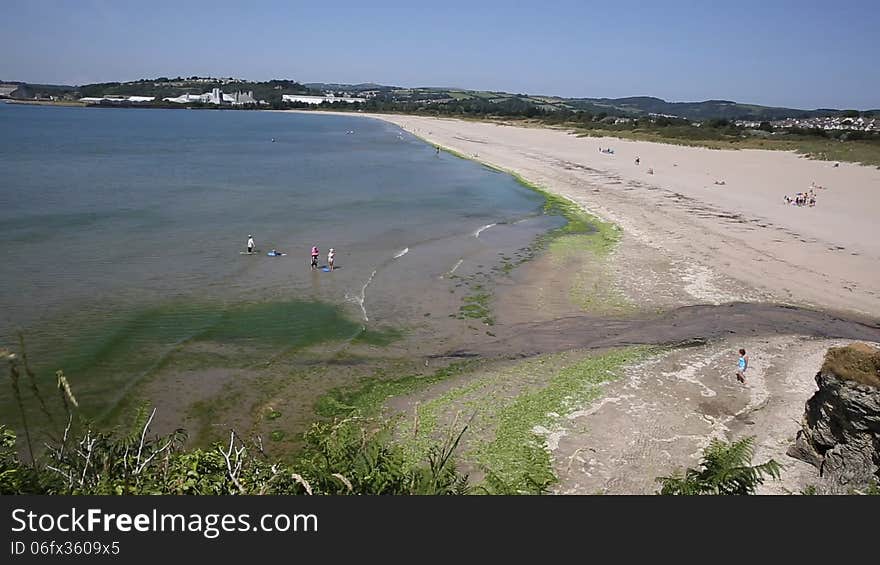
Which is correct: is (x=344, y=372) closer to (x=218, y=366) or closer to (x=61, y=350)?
(x=218, y=366)

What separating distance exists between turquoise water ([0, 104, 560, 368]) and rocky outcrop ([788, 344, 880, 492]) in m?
11.7

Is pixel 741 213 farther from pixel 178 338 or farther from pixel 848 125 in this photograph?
pixel 848 125

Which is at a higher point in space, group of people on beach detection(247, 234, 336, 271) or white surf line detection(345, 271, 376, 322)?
group of people on beach detection(247, 234, 336, 271)

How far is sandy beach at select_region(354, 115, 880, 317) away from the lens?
902 inches

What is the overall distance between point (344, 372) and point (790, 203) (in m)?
34.9

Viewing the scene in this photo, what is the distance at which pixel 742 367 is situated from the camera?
14406 mm

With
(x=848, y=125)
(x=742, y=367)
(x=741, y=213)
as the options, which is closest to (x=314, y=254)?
(x=742, y=367)

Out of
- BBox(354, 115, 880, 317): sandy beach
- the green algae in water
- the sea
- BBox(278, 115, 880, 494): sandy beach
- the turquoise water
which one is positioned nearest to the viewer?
BBox(278, 115, 880, 494): sandy beach

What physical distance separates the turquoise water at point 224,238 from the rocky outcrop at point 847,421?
1174cm

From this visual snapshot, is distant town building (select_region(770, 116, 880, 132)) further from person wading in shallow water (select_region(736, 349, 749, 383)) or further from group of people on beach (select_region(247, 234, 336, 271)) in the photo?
person wading in shallow water (select_region(736, 349, 749, 383))

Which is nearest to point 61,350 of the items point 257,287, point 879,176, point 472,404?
point 257,287

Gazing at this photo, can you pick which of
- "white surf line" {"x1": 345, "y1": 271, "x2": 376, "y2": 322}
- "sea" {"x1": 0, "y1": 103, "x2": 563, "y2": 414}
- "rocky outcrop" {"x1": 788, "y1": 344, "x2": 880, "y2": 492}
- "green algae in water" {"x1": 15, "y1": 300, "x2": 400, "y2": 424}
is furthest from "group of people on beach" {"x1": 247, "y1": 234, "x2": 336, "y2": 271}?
"rocky outcrop" {"x1": 788, "y1": 344, "x2": 880, "y2": 492}

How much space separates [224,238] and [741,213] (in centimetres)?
3018

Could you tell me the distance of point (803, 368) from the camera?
1484cm
